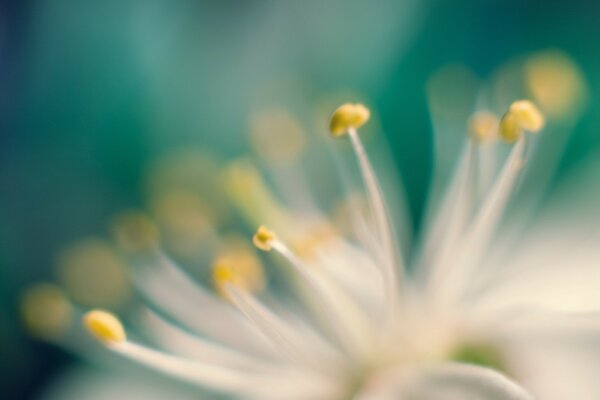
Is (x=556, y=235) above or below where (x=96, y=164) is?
above

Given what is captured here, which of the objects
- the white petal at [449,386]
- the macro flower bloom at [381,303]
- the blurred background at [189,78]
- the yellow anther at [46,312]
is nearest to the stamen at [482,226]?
the macro flower bloom at [381,303]

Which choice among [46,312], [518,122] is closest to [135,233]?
[46,312]

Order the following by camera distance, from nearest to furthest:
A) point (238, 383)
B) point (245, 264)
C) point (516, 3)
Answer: point (238, 383) → point (245, 264) → point (516, 3)

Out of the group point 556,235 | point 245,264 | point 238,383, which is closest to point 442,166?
point 556,235

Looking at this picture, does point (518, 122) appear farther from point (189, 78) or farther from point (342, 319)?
point (189, 78)

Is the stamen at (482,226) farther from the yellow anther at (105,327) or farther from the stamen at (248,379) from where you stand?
the yellow anther at (105,327)

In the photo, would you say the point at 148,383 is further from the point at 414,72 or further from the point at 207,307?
the point at 414,72

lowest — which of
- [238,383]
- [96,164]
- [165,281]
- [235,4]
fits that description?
[238,383]

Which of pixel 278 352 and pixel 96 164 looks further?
pixel 96 164
